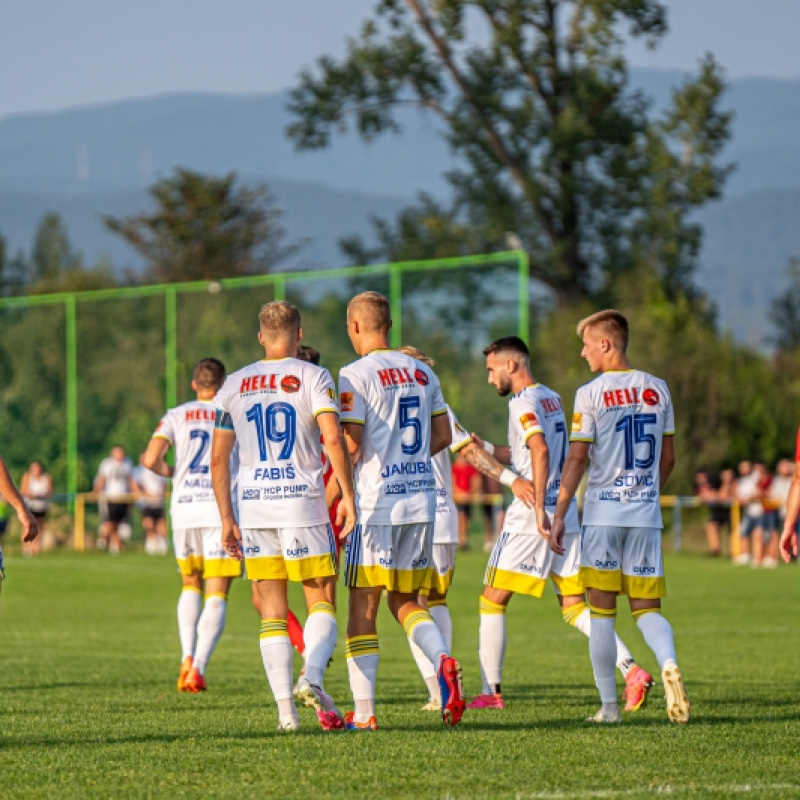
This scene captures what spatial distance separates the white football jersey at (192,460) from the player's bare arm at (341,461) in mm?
3151

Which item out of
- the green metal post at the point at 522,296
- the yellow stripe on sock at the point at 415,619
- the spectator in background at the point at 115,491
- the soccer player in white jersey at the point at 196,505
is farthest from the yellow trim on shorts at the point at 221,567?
the spectator in background at the point at 115,491

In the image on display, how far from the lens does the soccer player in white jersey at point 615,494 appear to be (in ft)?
27.1

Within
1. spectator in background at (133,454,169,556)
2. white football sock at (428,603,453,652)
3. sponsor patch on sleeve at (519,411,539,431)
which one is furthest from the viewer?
spectator in background at (133,454,169,556)

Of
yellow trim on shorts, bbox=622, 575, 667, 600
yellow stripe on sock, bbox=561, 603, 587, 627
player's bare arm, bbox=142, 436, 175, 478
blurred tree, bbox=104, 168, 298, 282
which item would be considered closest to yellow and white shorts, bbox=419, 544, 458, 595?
yellow stripe on sock, bbox=561, 603, 587, 627

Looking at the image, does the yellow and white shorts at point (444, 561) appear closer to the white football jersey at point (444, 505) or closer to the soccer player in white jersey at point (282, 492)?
the white football jersey at point (444, 505)

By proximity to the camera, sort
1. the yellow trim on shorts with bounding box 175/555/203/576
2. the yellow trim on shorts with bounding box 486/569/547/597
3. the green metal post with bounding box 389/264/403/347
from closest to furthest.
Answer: the yellow trim on shorts with bounding box 486/569/547/597 < the yellow trim on shorts with bounding box 175/555/203/576 < the green metal post with bounding box 389/264/403/347

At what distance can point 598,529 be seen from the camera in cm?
830

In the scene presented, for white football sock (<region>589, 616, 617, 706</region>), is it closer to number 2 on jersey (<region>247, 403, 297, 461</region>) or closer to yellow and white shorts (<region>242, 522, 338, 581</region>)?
yellow and white shorts (<region>242, 522, 338, 581</region>)

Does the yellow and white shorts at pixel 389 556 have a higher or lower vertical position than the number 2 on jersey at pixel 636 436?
lower

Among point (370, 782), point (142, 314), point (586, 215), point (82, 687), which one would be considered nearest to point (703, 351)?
point (586, 215)

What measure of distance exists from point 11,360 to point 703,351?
51.7 feet

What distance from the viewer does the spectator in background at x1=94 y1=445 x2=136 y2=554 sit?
30.7 metres

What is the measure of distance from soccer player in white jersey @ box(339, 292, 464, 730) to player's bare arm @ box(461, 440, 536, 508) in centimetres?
110

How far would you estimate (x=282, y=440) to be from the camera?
304 inches
